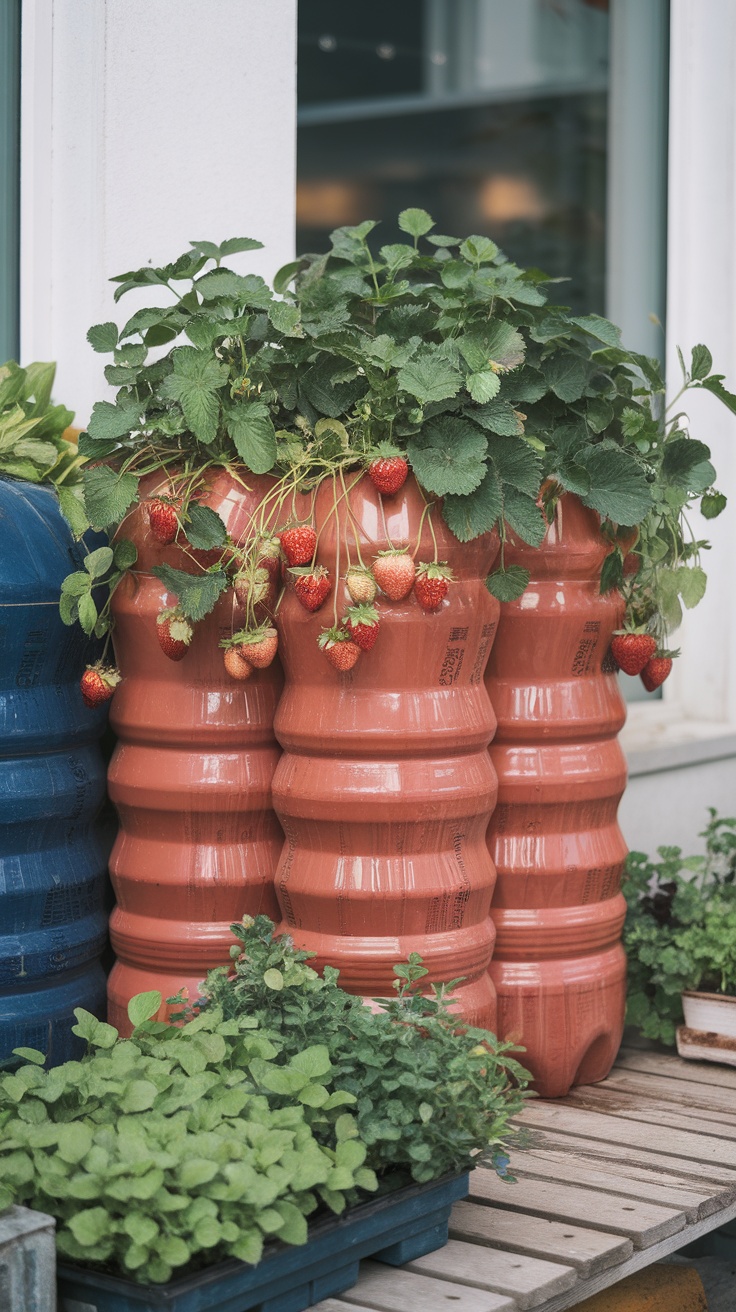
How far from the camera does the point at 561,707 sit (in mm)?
2297

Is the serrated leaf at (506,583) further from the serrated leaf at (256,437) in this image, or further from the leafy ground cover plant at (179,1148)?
the leafy ground cover plant at (179,1148)

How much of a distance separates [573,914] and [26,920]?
33.4 inches

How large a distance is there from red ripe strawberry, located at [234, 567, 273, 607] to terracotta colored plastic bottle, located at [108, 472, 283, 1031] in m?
0.09

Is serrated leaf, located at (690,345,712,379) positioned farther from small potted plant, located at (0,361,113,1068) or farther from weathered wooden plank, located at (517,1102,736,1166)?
weathered wooden plank, located at (517,1102,736,1166)

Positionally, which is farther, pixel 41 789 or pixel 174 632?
pixel 41 789

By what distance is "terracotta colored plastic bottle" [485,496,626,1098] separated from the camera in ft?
7.47

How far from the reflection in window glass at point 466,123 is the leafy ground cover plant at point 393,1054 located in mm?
2334

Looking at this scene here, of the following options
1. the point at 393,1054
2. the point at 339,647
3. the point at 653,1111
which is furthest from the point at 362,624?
the point at 653,1111

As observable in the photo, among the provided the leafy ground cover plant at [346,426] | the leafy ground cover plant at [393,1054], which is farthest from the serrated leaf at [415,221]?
the leafy ground cover plant at [393,1054]

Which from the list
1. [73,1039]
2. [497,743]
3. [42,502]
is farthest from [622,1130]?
[42,502]

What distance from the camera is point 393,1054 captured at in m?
1.77

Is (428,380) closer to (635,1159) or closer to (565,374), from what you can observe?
(565,374)

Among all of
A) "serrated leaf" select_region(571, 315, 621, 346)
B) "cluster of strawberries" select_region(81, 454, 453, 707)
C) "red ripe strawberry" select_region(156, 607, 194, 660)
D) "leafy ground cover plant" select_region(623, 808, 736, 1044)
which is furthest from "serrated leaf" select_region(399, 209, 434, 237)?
"leafy ground cover plant" select_region(623, 808, 736, 1044)

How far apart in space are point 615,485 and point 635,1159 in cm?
97
